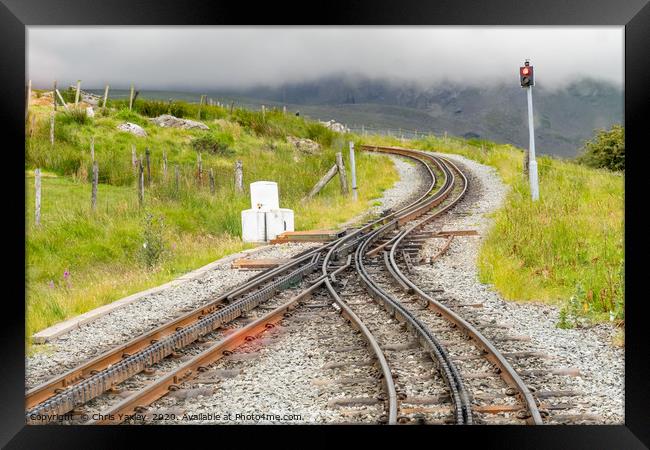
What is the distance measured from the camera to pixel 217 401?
5.47 metres

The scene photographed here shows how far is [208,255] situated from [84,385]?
7254mm

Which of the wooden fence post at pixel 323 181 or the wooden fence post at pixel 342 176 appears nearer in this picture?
the wooden fence post at pixel 323 181

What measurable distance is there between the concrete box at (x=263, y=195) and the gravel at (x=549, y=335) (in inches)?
144

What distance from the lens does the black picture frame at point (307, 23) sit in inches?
180

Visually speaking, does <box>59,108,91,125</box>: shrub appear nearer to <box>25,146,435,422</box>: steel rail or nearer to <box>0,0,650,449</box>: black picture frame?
<box>25,146,435,422</box>: steel rail

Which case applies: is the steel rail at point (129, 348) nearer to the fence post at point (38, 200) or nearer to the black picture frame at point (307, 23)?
the black picture frame at point (307, 23)

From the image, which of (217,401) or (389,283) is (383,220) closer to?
(389,283)

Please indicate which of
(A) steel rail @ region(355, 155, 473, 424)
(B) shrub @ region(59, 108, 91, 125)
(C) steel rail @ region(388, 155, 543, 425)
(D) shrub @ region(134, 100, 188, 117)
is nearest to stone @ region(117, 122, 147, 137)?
(B) shrub @ region(59, 108, 91, 125)

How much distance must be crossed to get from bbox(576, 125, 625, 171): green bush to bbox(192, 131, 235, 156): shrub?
8.99 m

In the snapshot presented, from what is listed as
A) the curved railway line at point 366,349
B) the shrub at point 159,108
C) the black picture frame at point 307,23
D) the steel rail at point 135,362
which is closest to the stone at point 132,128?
the shrub at point 159,108

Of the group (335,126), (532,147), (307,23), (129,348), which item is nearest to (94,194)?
(129,348)

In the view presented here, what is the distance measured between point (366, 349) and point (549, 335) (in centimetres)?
195

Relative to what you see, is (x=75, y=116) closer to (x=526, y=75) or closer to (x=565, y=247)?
(x=526, y=75)
